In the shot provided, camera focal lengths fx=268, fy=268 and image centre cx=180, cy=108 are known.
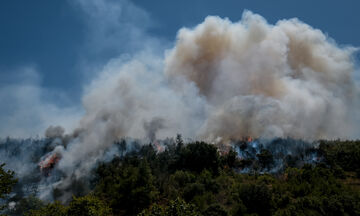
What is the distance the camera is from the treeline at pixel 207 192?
3215 cm

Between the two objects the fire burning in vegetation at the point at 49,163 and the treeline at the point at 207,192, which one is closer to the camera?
the treeline at the point at 207,192

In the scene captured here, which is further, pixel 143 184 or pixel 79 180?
pixel 79 180

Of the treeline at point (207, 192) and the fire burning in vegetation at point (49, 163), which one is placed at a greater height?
the fire burning in vegetation at point (49, 163)

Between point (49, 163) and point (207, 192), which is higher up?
point (49, 163)

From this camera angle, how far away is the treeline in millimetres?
32150

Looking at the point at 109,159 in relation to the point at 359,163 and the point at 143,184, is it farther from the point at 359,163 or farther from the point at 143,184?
the point at 359,163

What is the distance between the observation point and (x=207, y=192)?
181 feet

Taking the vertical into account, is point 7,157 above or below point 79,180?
above

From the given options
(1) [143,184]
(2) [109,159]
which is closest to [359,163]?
(1) [143,184]

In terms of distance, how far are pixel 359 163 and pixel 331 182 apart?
26.7 meters

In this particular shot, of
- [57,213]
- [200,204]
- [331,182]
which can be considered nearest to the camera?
[57,213]

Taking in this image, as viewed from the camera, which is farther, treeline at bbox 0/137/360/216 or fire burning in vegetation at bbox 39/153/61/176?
fire burning in vegetation at bbox 39/153/61/176

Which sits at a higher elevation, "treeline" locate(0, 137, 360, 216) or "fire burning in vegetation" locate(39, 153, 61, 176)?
"fire burning in vegetation" locate(39, 153, 61, 176)

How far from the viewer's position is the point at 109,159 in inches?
4139
